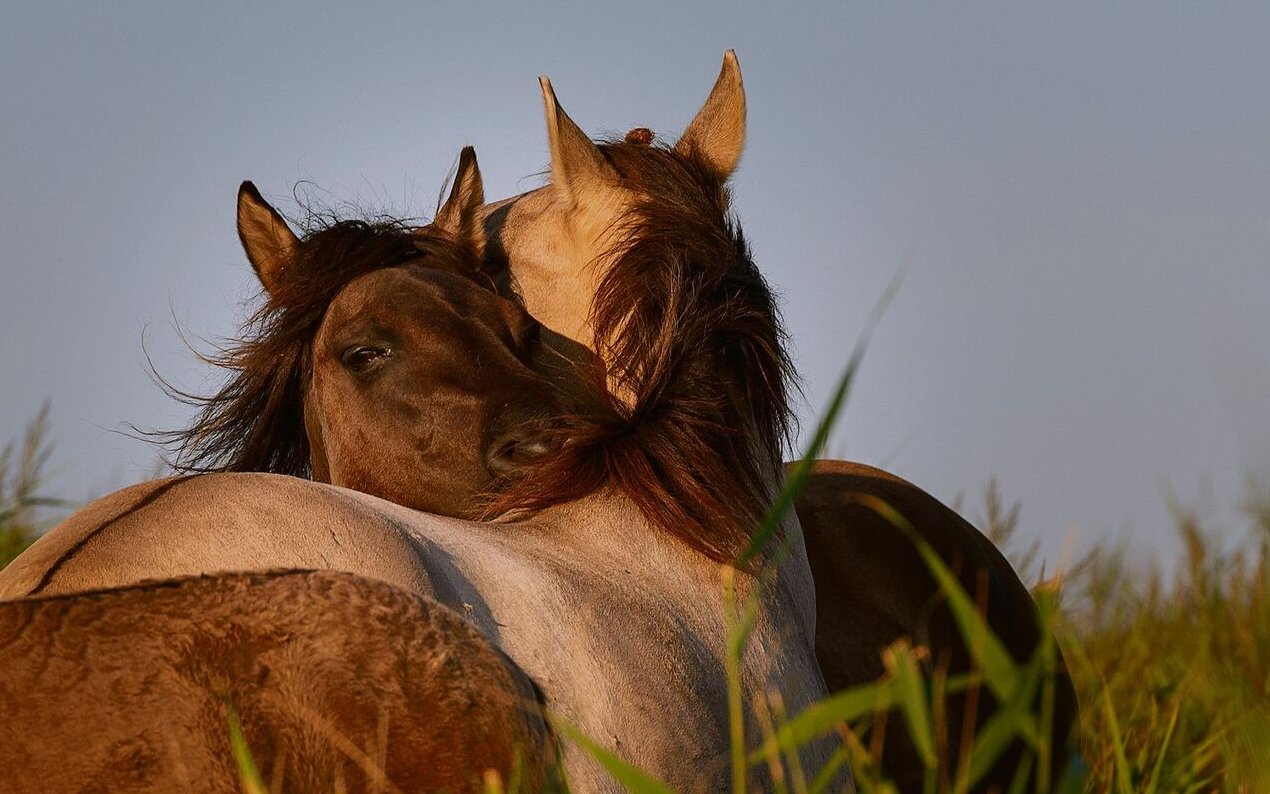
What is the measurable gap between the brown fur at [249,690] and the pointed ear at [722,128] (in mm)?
1827

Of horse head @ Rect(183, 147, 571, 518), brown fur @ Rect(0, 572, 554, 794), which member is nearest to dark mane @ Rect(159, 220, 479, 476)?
horse head @ Rect(183, 147, 571, 518)

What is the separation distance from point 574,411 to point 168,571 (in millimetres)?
1061

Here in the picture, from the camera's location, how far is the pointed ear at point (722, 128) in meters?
3.23

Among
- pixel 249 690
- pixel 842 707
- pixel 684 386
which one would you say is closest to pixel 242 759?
pixel 249 690

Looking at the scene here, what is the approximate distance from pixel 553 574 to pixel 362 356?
1.11m

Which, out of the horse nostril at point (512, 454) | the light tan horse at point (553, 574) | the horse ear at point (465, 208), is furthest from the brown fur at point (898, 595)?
the horse ear at point (465, 208)

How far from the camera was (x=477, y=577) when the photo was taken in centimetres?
217

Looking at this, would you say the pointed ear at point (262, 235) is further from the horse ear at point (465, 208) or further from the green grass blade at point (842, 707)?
the green grass blade at point (842, 707)

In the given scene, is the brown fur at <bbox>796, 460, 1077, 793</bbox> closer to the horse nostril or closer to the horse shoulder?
the horse nostril

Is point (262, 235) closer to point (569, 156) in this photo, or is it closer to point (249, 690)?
point (569, 156)

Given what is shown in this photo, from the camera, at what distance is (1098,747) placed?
419 centimetres

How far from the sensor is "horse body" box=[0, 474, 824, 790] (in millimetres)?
2070

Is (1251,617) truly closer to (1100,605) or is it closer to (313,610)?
(1100,605)

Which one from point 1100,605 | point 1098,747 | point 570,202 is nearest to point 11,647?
point 570,202
